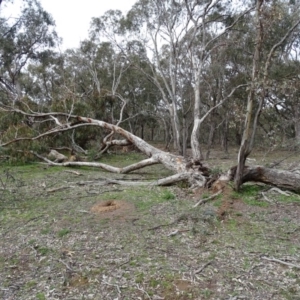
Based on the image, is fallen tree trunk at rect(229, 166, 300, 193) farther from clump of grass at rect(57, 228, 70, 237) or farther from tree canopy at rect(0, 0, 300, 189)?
clump of grass at rect(57, 228, 70, 237)

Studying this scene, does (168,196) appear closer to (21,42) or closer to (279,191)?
(279,191)

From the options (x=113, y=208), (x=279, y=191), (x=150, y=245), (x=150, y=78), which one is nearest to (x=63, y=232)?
(x=113, y=208)

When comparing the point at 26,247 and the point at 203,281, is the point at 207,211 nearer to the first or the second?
the point at 203,281

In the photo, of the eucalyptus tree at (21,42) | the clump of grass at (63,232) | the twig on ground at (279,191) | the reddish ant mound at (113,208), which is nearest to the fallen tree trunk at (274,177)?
the twig on ground at (279,191)

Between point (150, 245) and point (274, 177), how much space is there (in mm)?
3762

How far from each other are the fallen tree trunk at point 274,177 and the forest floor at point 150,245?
22 centimetres

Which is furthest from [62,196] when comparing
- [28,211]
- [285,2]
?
[285,2]

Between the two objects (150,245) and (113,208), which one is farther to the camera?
(113,208)

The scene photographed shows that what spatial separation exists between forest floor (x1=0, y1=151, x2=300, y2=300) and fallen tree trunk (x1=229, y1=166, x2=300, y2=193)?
22 cm

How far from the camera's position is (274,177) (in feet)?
23.8

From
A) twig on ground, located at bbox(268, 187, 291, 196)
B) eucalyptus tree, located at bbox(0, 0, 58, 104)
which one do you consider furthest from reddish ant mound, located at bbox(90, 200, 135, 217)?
eucalyptus tree, located at bbox(0, 0, 58, 104)

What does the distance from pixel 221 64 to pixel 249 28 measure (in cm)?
413

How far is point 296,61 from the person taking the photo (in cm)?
2045

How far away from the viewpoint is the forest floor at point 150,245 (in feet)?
12.2
